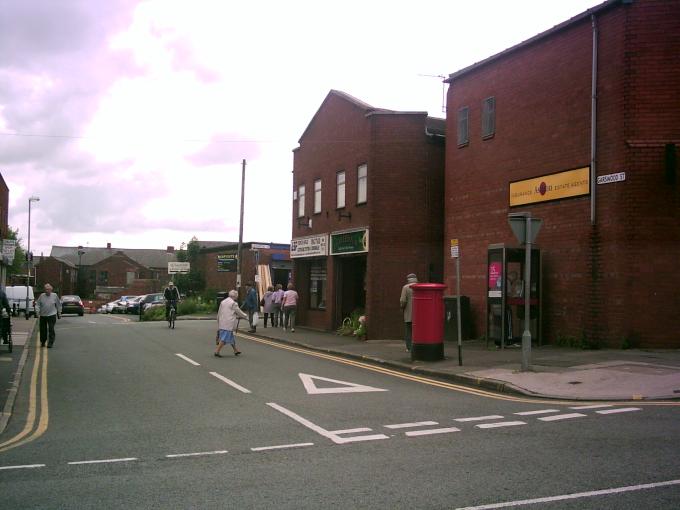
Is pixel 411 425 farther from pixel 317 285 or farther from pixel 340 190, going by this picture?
pixel 317 285

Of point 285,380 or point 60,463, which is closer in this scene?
point 60,463

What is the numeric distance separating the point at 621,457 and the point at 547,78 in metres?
12.6

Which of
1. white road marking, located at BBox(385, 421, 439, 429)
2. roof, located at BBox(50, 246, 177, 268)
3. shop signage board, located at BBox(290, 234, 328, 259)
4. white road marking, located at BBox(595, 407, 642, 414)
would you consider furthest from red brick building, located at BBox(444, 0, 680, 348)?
roof, located at BBox(50, 246, 177, 268)

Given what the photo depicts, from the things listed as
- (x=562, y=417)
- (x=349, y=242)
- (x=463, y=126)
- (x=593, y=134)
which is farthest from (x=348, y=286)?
(x=562, y=417)

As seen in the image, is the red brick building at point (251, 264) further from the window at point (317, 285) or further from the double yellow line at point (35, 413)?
the double yellow line at point (35, 413)

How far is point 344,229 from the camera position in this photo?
24.1m

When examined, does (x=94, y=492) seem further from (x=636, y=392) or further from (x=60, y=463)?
(x=636, y=392)

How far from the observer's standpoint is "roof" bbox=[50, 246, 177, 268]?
108 meters

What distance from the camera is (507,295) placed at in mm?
16906

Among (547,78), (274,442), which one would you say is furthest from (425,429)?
(547,78)

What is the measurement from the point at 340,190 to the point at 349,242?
7.46 ft

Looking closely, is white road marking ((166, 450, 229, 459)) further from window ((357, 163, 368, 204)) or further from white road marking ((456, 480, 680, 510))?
window ((357, 163, 368, 204))

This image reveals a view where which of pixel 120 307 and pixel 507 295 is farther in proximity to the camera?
pixel 120 307

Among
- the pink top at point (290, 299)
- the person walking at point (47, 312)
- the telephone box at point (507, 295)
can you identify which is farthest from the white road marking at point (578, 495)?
the pink top at point (290, 299)
